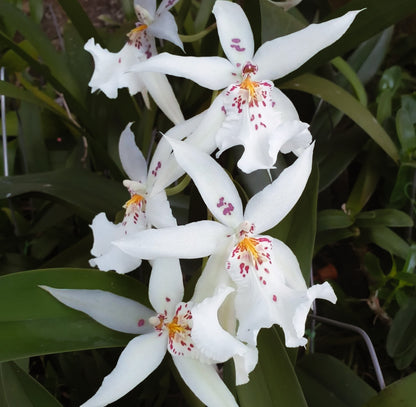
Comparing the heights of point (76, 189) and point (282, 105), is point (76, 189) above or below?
above

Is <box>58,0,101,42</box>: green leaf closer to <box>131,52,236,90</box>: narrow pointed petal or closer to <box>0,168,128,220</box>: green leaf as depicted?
<box>0,168,128,220</box>: green leaf

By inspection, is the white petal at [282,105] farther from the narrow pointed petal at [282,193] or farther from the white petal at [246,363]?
the white petal at [246,363]

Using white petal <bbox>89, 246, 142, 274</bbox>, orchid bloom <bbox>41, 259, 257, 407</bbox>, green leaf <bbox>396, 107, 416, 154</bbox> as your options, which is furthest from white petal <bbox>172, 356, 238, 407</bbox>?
green leaf <bbox>396, 107, 416, 154</bbox>

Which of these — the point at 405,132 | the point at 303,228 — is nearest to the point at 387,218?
the point at 405,132

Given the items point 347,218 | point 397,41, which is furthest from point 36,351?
point 397,41

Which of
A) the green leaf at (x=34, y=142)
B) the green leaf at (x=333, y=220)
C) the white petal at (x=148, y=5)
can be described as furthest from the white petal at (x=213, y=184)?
the green leaf at (x=34, y=142)

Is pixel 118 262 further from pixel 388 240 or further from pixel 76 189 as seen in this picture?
pixel 388 240
